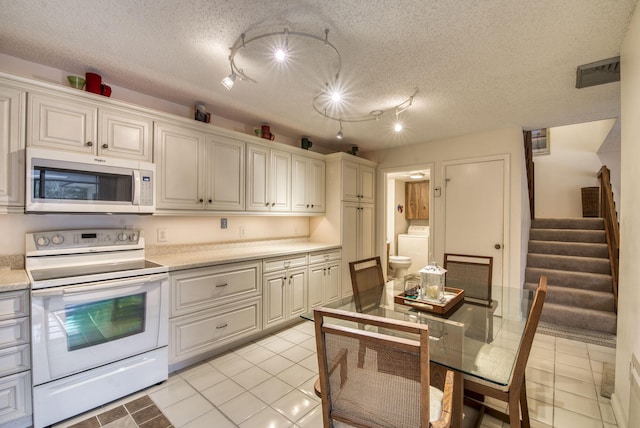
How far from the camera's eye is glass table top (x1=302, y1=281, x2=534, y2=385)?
1243mm

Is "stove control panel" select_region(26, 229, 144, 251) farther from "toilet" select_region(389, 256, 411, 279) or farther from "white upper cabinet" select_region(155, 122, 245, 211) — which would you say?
"toilet" select_region(389, 256, 411, 279)

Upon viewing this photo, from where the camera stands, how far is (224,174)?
9.27 ft

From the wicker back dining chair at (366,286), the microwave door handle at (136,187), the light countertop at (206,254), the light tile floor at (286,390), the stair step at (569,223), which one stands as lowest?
the light tile floor at (286,390)

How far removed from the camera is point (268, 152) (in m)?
3.24

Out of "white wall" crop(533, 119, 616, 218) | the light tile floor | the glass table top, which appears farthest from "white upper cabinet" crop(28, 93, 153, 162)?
"white wall" crop(533, 119, 616, 218)

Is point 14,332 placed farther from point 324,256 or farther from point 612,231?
point 612,231

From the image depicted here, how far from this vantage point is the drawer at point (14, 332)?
1.57 meters

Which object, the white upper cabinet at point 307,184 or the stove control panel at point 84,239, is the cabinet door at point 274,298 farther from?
the stove control panel at point 84,239

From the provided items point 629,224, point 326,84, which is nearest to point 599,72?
point 629,224

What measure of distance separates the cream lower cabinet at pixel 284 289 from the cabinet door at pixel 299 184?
0.68 metres

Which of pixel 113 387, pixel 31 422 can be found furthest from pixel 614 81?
pixel 31 422

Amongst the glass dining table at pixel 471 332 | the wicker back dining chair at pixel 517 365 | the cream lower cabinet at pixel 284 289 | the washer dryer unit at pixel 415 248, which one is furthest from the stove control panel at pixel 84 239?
the washer dryer unit at pixel 415 248

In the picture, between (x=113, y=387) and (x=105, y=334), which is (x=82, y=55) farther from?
(x=113, y=387)

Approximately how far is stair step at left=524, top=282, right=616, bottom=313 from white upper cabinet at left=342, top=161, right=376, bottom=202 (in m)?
2.62
